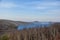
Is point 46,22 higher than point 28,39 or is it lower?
higher

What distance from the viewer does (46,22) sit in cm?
192

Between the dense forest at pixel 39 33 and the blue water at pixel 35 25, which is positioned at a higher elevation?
the blue water at pixel 35 25

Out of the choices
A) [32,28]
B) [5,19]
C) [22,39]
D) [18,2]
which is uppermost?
[18,2]

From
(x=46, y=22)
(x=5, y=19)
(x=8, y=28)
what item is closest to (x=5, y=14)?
(x=5, y=19)

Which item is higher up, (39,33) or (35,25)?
(35,25)

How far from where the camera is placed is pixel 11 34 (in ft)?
6.10

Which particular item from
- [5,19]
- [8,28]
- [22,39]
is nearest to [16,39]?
[22,39]

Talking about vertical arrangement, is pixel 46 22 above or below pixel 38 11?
below

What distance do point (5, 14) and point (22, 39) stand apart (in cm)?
46

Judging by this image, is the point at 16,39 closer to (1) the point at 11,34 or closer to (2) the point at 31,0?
(1) the point at 11,34

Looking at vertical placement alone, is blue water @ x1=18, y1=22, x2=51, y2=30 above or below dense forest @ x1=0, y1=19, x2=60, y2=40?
above

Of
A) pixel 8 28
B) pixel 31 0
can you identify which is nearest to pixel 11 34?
pixel 8 28

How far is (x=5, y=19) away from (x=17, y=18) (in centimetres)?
18

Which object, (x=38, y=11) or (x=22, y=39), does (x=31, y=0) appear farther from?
(x=22, y=39)
